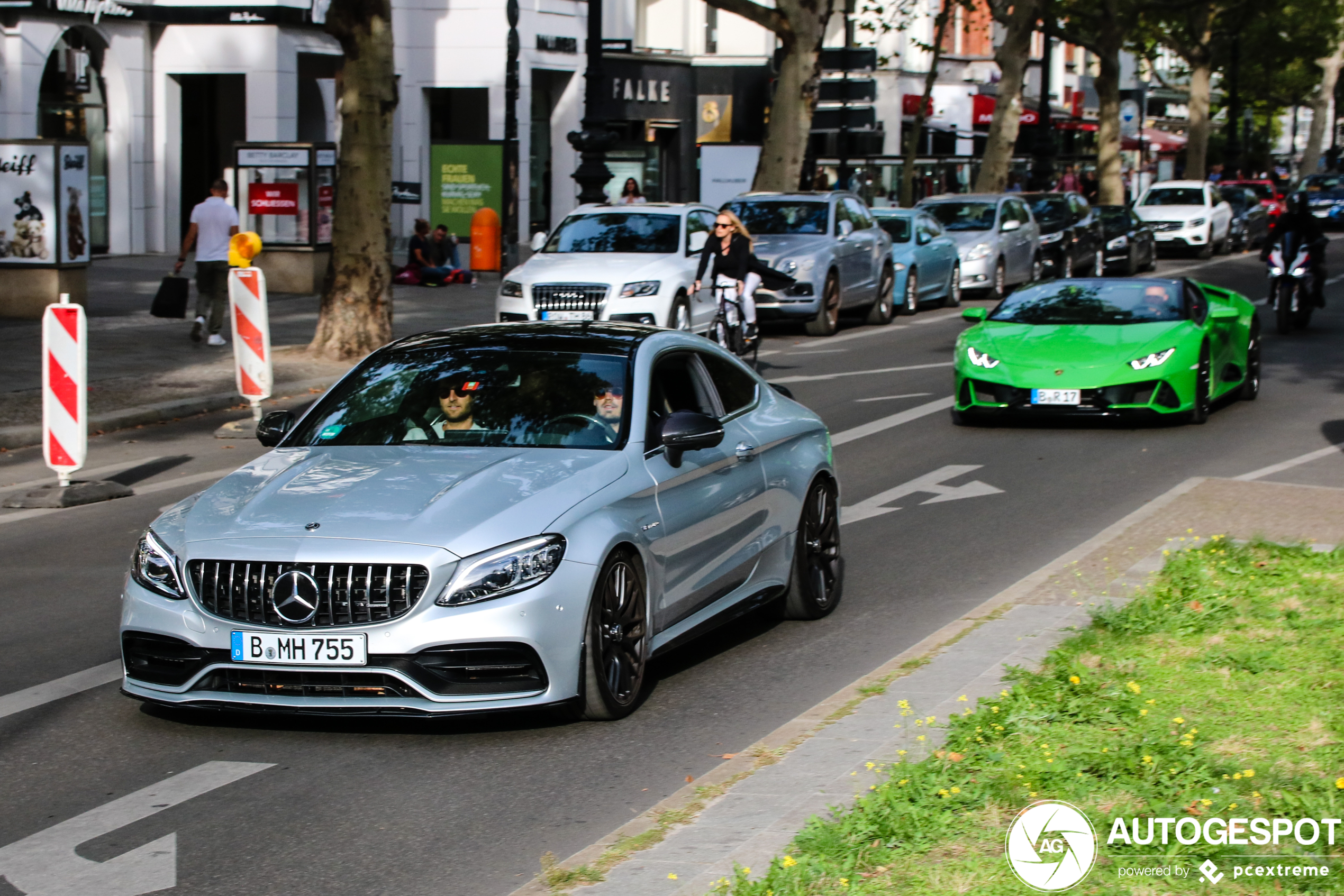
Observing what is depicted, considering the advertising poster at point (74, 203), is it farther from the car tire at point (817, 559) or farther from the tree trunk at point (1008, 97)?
the tree trunk at point (1008, 97)

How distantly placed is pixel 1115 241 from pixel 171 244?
1872 cm

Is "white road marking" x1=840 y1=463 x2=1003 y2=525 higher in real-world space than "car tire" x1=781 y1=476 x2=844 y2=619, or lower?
lower

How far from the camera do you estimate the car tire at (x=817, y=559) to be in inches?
334

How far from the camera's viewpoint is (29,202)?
2173cm

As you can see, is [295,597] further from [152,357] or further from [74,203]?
[74,203]

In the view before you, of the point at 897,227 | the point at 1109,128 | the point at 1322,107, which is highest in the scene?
the point at 1322,107

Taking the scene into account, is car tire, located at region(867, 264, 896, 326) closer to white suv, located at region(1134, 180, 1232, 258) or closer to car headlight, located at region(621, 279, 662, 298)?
car headlight, located at region(621, 279, 662, 298)

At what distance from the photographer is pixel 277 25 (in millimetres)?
35875

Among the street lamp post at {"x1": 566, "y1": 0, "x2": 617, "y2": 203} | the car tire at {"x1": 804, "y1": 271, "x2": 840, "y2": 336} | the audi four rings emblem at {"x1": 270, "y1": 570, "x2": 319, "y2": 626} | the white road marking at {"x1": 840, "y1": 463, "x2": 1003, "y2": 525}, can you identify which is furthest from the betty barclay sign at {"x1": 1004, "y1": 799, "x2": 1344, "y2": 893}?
the street lamp post at {"x1": 566, "y1": 0, "x2": 617, "y2": 203}

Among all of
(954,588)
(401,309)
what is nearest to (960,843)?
(954,588)

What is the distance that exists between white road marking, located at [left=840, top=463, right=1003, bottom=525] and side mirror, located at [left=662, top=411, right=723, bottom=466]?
13.4 feet

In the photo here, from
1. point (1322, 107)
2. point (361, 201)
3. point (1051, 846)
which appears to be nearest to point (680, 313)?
point (361, 201)

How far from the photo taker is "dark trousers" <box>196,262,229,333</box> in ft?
67.9

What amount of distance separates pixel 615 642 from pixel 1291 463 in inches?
331
